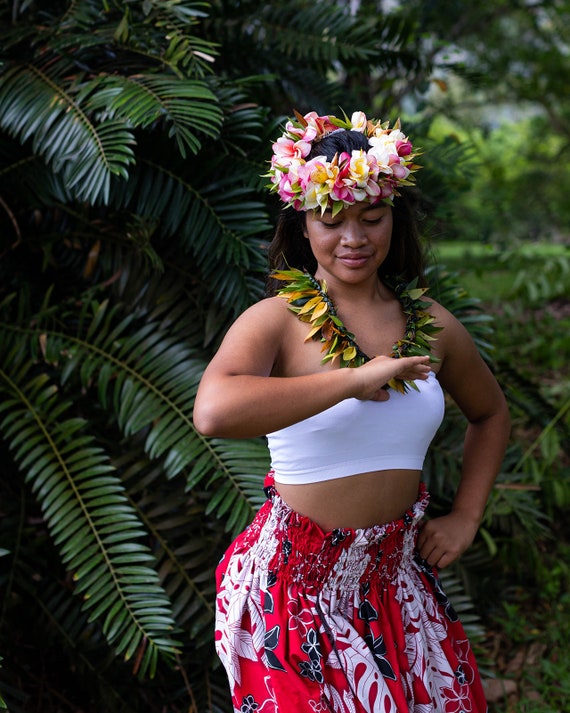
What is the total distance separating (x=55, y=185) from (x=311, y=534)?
142cm

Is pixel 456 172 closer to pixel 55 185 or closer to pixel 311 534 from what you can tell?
pixel 55 185

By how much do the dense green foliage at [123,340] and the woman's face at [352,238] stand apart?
71 centimetres

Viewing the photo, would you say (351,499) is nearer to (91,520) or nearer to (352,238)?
(352,238)

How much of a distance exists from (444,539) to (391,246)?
1.97ft

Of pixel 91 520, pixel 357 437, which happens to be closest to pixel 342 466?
pixel 357 437

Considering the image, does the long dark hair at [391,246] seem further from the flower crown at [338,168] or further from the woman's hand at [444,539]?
the woman's hand at [444,539]

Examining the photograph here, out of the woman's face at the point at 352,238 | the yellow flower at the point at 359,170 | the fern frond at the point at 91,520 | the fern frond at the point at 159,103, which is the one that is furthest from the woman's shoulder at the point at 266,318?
the fern frond at the point at 91,520

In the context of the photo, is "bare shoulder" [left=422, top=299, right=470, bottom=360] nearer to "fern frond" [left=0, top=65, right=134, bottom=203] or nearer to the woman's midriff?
the woman's midriff

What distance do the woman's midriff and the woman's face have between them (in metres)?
0.36

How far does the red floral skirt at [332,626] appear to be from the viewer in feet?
4.64

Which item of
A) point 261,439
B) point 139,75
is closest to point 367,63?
point 139,75

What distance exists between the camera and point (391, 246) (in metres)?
1.63

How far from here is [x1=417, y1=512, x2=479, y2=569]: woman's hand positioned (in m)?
1.62

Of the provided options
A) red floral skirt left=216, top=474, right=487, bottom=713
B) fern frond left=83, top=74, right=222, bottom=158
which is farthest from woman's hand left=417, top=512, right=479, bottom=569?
fern frond left=83, top=74, right=222, bottom=158
